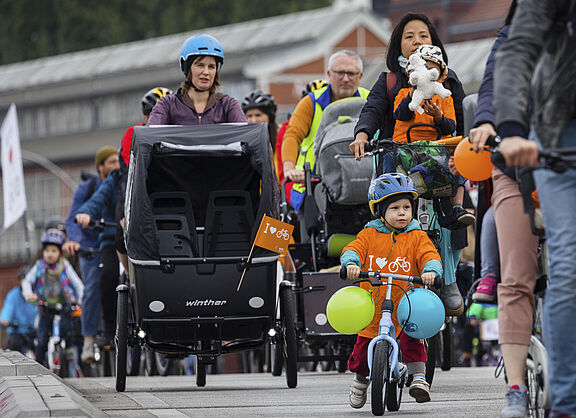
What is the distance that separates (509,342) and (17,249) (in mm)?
64280

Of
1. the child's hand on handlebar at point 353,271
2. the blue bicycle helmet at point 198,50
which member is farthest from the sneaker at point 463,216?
the blue bicycle helmet at point 198,50

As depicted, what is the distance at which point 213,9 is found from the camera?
83375mm

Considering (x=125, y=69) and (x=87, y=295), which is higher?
(x=125, y=69)

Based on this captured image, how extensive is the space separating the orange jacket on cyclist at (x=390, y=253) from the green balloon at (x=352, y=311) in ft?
0.62

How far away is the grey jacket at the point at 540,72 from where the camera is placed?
Answer: 5.82 m

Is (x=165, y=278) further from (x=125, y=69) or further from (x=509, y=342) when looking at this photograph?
(x=125, y=69)

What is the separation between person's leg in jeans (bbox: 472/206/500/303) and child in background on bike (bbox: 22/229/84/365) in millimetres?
10824

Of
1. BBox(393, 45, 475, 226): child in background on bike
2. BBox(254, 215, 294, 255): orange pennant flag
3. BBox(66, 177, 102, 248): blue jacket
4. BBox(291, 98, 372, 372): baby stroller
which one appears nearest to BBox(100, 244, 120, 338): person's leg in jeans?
BBox(66, 177, 102, 248): blue jacket

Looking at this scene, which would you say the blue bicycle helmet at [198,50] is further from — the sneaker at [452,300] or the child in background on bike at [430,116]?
the sneaker at [452,300]

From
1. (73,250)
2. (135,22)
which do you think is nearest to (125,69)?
(135,22)

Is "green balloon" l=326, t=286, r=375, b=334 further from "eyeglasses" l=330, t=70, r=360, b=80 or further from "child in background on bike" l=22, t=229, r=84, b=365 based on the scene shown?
"child in background on bike" l=22, t=229, r=84, b=365

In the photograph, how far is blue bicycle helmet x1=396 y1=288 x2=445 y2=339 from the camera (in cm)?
837

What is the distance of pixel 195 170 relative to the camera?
35.4 ft

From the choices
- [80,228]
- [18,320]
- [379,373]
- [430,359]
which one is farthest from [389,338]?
[18,320]
